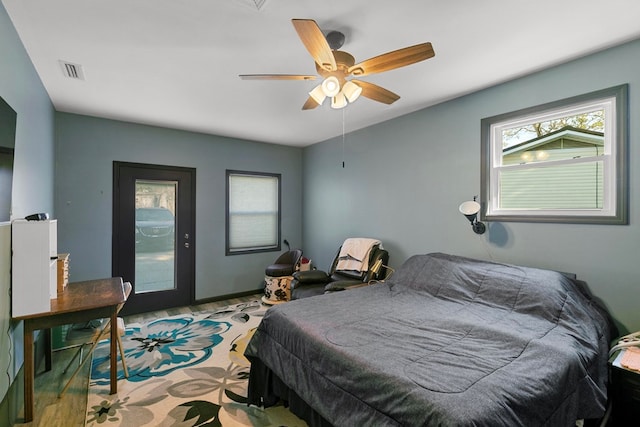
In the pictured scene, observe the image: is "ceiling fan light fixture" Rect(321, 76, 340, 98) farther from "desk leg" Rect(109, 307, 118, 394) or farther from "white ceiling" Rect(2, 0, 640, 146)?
"desk leg" Rect(109, 307, 118, 394)

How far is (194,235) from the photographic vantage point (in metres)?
4.59

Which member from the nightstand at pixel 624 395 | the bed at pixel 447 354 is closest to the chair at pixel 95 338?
the bed at pixel 447 354

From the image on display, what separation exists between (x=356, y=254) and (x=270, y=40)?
2.78 m

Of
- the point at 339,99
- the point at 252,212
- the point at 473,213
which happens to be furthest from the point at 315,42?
the point at 252,212

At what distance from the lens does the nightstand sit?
5.42ft

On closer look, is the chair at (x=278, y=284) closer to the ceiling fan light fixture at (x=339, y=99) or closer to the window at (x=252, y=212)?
the window at (x=252, y=212)

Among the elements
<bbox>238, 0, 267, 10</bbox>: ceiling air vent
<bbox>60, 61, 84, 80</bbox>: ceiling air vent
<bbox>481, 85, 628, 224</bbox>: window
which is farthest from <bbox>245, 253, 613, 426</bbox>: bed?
<bbox>60, 61, 84, 80</bbox>: ceiling air vent

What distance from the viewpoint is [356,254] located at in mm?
4062

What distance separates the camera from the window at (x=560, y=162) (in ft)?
7.47

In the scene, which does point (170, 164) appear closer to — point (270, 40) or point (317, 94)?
point (270, 40)

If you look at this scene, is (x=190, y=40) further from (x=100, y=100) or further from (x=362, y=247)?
(x=362, y=247)

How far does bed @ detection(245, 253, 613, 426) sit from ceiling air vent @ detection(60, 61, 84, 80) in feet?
8.87

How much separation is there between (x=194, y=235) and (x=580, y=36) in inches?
190

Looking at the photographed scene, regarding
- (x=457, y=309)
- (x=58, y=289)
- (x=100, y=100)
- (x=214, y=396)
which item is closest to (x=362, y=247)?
(x=457, y=309)
